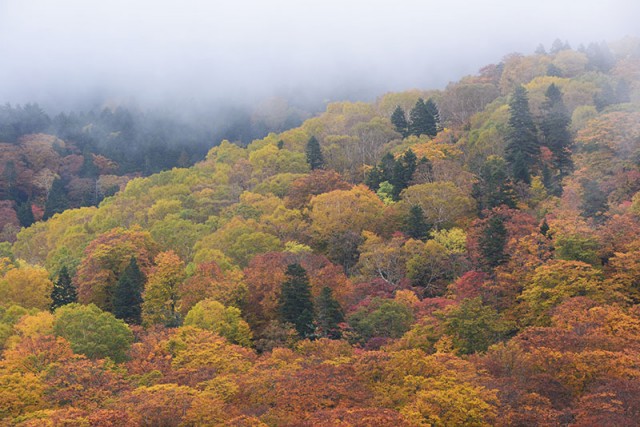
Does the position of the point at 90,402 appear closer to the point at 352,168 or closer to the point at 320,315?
the point at 320,315

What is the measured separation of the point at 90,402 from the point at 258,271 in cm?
2072

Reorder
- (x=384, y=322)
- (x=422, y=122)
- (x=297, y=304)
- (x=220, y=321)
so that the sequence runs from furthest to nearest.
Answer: (x=422, y=122) < (x=297, y=304) < (x=220, y=321) < (x=384, y=322)

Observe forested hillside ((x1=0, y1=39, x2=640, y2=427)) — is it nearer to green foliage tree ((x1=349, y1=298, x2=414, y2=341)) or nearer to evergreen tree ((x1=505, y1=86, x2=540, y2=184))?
green foliage tree ((x1=349, y1=298, x2=414, y2=341))

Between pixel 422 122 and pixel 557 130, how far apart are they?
66.0ft

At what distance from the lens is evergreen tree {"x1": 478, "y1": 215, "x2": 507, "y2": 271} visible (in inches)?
2103

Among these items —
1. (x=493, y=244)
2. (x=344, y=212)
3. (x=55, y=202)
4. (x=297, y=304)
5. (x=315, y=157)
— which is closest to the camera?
(x=297, y=304)

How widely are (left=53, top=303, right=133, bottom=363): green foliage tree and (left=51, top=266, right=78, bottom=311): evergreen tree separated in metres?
11.3

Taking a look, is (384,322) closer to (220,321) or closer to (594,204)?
(220,321)

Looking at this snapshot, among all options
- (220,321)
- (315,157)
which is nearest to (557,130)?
(315,157)

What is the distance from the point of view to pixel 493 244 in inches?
2110

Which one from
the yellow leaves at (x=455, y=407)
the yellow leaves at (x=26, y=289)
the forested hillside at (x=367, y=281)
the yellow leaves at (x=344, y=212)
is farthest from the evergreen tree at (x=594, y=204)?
the yellow leaves at (x=26, y=289)

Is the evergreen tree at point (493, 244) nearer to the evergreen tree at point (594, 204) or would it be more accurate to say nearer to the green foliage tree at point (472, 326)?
the evergreen tree at point (594, 204)

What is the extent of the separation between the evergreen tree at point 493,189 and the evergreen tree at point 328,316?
65.1 ft

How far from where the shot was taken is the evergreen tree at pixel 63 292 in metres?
59.9
